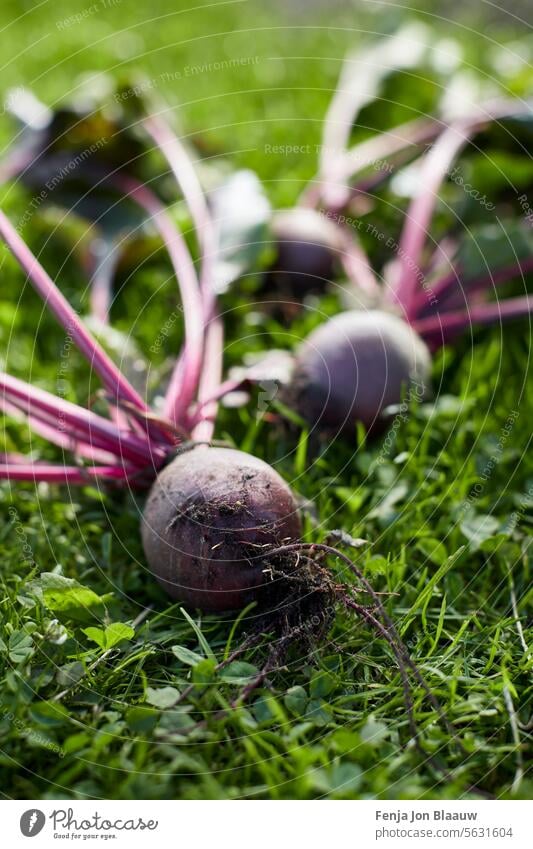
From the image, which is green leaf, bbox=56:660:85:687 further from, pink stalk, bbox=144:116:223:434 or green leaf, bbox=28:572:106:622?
pink stalk, bbox=144:116:223:434

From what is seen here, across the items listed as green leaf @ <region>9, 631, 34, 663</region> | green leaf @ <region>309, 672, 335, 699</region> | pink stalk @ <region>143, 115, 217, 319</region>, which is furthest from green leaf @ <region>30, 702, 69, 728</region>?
pink stalk @ <region>143, 115, 217, 319</region>

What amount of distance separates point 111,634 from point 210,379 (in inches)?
31.0

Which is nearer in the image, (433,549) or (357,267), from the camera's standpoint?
(433,549)

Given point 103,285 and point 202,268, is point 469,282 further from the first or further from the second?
point 103,285

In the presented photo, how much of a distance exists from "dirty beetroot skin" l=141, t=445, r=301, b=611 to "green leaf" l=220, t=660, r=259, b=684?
146 millimetres

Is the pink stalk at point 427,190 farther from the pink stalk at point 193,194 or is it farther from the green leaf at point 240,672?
the green leaf at point 240,672

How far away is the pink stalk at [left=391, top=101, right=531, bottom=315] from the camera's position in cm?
249

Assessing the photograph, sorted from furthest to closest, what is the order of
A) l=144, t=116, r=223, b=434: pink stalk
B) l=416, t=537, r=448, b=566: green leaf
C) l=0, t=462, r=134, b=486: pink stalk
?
1. l=144, t=116, r=223, b=434: pink stalk
2. l=0, t=462, r=134, b=486: pink stalk
3. l=416, t=537, r=448, b=566: green leaf

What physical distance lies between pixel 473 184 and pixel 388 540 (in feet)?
5.55

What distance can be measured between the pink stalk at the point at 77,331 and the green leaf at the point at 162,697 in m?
0.70

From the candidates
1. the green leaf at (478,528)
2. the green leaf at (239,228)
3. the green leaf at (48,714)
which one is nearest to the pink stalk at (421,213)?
the green leaf at (239,228)

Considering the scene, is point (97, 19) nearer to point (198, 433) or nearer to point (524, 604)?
point (198, 433)
